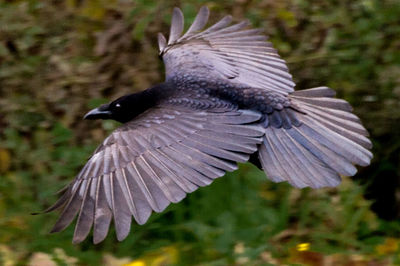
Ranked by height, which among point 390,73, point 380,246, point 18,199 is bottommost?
point 380,246

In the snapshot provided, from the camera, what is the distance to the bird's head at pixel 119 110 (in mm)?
5102

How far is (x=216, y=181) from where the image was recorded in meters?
5.17

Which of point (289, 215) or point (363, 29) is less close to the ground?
point (363, 29)

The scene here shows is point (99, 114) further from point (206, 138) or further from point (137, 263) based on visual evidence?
point (137, 263)

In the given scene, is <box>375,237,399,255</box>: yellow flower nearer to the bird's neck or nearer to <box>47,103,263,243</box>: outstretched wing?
<box>47,103,263,243</box>: outstretched wing

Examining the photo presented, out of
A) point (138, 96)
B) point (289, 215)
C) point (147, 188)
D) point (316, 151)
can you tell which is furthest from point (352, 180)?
point (147, 188)

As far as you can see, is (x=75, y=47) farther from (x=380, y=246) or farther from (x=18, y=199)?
(x=380, y=246)

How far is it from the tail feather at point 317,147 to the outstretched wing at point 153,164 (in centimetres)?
15

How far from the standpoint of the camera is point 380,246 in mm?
4996

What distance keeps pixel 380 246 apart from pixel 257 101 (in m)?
1.09

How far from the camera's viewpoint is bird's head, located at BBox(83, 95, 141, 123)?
5.10 metres

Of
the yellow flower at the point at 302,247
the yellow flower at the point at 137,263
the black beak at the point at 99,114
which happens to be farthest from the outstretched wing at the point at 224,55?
the yellow flower at the point at 137,263

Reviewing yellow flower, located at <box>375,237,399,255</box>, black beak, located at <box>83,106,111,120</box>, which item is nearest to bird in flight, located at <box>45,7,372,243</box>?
black beak, located at <box>83,106,111,120</box>

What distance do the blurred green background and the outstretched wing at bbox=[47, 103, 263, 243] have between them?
1.75 ft
